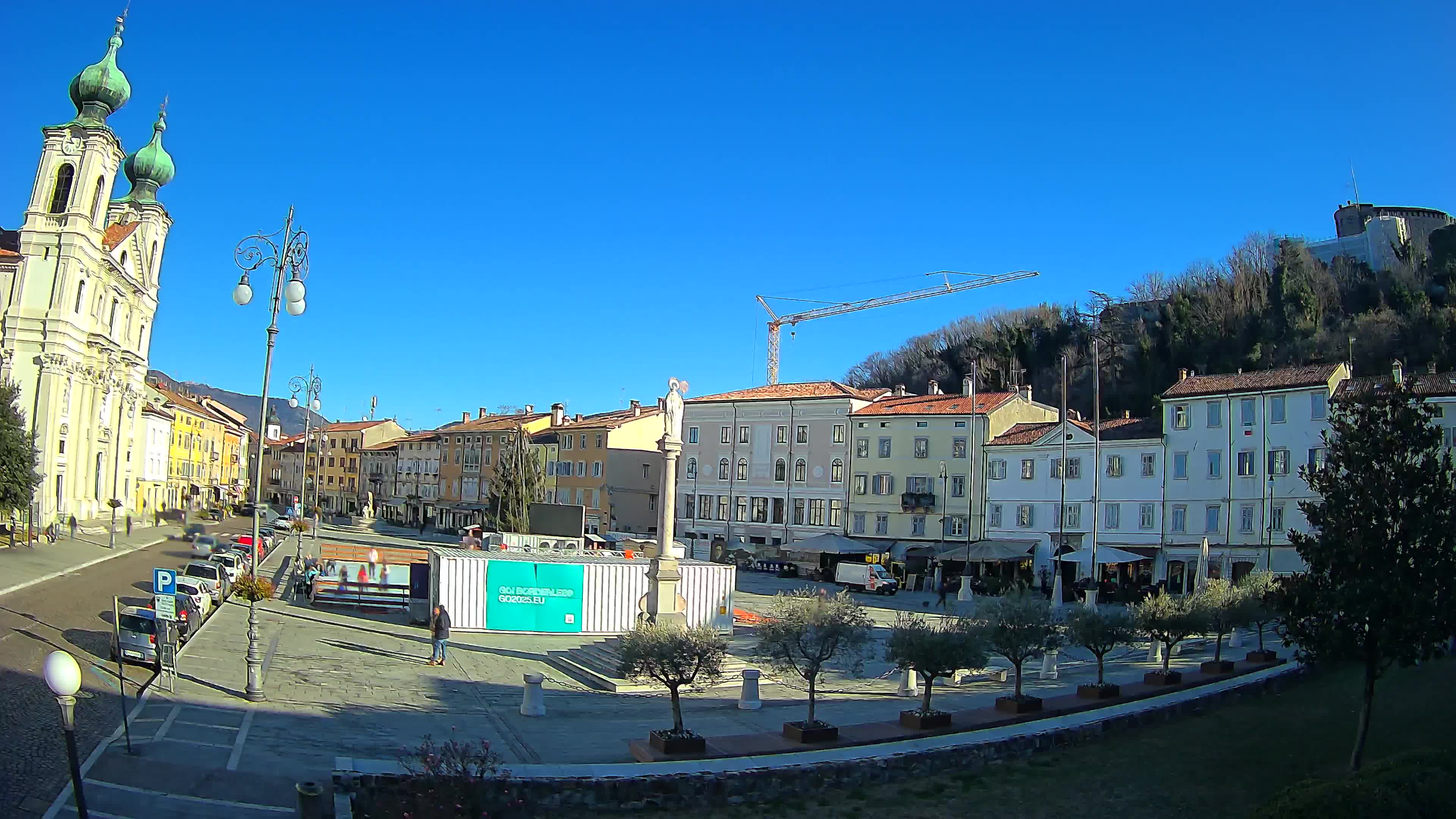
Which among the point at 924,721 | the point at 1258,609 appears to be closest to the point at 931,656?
the point at 924,721

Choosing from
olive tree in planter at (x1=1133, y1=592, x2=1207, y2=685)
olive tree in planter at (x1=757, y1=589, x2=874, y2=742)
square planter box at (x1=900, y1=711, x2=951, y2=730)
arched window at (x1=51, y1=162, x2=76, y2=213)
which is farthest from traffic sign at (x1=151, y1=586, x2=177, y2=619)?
arched window at (x1=51, y1=162, x2=76, y2=213)

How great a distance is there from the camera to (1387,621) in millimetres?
13523

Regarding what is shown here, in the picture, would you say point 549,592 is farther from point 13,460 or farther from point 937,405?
point 937,405

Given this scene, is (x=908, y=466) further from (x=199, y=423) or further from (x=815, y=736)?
(x=199, y=423)

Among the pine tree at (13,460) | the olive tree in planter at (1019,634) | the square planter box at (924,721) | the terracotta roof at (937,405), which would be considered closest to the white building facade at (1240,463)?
the terracotta roof at (937,405)

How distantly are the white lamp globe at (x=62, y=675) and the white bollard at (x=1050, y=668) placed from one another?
20.0 m

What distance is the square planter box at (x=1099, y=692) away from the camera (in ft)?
62.7

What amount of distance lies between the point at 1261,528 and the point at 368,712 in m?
42.1

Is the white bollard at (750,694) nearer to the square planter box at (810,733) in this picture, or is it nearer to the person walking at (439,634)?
the square planter box at (810,733)

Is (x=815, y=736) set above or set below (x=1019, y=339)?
below

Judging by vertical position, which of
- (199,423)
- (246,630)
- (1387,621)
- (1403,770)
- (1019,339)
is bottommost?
(246,630)

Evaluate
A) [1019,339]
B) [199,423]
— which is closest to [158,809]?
[1019,339]

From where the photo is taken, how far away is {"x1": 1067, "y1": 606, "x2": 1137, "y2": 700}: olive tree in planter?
19.3 metres

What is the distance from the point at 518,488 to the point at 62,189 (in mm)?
33904
